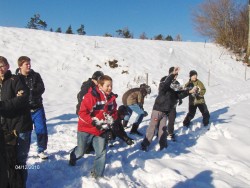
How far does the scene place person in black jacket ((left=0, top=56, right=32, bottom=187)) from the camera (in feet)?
13.2

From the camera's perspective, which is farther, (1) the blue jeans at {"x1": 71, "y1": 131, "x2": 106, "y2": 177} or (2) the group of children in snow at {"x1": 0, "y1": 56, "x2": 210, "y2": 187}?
(1) the blue jeans at {"x1": 71, "y1": 131, "x2": 106, "y2": 177}

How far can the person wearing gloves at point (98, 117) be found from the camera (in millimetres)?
5000

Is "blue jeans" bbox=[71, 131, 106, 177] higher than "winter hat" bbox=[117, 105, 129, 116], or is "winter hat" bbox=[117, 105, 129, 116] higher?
"winter hat" bbox=[117, 105, 129, 116]

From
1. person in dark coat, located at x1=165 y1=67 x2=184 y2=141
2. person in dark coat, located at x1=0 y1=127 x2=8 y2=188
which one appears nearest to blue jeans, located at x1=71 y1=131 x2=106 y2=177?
person in dark coat, located at x1=0 y1=127 x2=8 y2=188

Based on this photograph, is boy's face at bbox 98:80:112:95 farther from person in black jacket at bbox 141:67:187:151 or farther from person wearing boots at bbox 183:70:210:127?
person wearing boots at bbox 183:70:210:127

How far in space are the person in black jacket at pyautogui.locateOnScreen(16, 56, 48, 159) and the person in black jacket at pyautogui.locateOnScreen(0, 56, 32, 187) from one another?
94cm

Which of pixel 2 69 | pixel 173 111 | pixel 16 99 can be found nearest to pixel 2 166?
pixel 16 99

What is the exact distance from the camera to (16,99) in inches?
160

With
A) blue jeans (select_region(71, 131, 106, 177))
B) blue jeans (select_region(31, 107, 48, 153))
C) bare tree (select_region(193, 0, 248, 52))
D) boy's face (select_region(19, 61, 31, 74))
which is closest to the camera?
blue jeans (select_region(71, 131, 106, 177))

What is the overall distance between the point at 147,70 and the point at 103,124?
14299 millimetres

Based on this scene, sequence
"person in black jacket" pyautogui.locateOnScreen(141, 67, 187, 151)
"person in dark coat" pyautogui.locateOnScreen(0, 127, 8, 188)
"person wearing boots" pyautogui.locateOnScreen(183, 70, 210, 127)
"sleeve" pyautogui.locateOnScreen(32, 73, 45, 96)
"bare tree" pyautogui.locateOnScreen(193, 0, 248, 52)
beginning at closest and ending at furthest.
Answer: "person in dark coat" pyautogui.locateOnScreen(0, 127, 8, 188), "sleeve" pyautogui.locateOnScreen(32, 73, 45, 96), "person in black jacket" pyautogui.locateOnScreen(141, 67, 187, 151), "person wearing boots" pyautogui.locateOnScreen(183, 70, 210, 127), "bare tree" pyautogui.locateOnScreen(193, 0, 248, 52)

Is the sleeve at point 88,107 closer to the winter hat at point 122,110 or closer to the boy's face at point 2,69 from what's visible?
the boy's face at point 2,69

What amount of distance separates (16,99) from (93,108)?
1.28 metres

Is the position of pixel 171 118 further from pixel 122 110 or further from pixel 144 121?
pixel 144 121
